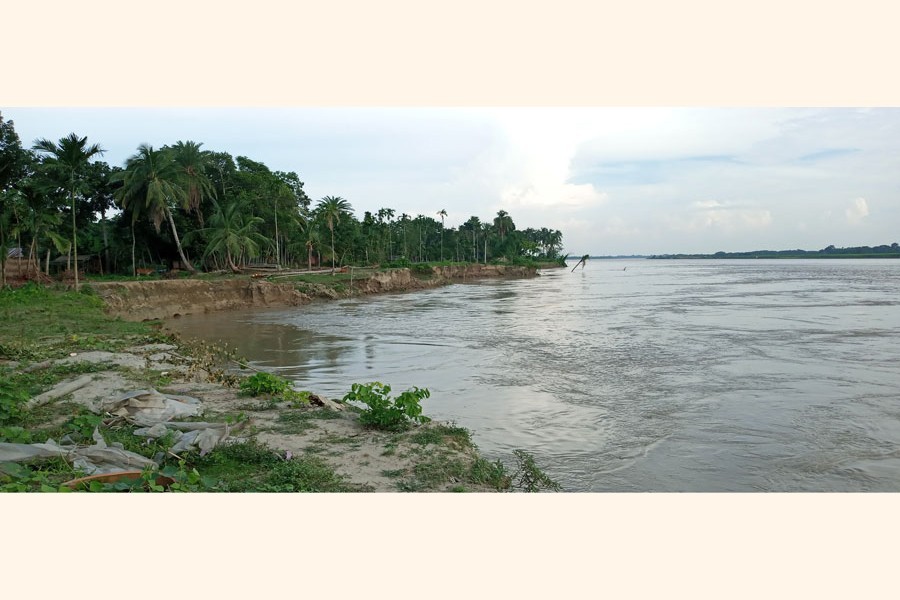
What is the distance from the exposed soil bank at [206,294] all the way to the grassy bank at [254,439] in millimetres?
16121

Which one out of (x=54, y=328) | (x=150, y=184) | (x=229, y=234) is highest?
(x=150, y=184)

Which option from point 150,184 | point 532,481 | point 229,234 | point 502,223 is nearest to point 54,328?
point 532,481

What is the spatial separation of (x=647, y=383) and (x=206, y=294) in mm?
25510

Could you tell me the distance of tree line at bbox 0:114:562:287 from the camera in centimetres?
2445

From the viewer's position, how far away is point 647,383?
11.8m

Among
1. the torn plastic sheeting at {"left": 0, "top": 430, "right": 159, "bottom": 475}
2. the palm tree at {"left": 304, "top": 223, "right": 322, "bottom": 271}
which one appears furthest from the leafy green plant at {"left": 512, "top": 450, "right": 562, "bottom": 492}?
the palm tree at {"left": 304, "top": 223, "right": 322, "bottom": 271}

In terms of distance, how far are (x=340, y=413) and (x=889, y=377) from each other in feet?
38.6

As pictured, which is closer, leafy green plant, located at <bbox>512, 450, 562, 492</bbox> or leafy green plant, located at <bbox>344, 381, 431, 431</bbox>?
leafy green plant, located at <bbox>512, 450, 562, 492</bbox>

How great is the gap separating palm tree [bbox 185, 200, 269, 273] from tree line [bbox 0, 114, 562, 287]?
0.08 metres

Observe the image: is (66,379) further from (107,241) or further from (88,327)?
(107,241)

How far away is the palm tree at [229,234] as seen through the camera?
3506 cm

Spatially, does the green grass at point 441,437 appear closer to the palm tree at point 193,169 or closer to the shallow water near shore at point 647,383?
the shallow water near shore at point 647,383

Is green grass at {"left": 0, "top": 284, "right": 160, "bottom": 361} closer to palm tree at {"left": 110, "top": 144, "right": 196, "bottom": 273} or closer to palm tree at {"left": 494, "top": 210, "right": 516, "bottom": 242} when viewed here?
palm tree at {"left": 110, "top": 144, "right": 196, "bottom": 273}

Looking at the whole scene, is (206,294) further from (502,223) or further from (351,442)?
(502,223)
